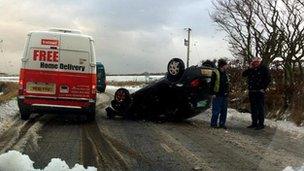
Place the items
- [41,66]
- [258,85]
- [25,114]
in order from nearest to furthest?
[258,85]
[41,66]
[25,114]

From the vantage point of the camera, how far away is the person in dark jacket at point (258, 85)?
48.8 feet

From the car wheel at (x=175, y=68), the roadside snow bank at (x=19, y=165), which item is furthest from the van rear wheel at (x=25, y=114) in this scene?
the roadside snow bank at (x=19, y=165)

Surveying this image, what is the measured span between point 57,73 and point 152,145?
516 centimetres

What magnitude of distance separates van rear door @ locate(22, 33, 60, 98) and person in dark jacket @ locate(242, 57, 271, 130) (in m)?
5.11

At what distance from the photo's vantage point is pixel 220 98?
1531 cm

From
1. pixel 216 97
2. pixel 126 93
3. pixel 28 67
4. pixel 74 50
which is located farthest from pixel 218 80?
pixel 28 67

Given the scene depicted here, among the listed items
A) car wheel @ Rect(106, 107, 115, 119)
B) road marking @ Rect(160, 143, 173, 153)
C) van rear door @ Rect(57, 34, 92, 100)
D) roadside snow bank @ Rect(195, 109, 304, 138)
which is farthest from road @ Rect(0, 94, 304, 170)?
car wheel @ Rect(106, 107, 115, 119)

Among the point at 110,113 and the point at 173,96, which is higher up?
the point at 173,96

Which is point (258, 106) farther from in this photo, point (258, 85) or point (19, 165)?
point (19, 165)

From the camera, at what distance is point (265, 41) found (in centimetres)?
2677

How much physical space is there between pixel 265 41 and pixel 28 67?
14482 mm

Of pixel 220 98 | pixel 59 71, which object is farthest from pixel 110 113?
pixel 220 98

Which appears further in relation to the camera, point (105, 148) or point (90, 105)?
point (90, 105)

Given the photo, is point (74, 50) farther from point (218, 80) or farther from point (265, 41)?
point (265, 41)
